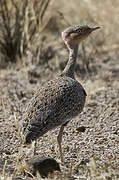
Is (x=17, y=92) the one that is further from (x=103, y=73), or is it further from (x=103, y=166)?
(x=103, y=166)

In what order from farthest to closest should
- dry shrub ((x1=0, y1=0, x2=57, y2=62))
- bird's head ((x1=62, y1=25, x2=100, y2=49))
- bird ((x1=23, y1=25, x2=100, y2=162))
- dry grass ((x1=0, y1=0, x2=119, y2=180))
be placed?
dry shrub ((x1=0, y1=0, x2=57, y2=62)) < bird's head ((x1=62, y1=25, x2=100, y2=49)) < dry grass ((x1=0, y1=0, x2=119, y2=180)) < bird ((x1=23, y1=25, x2=100, y2=162))

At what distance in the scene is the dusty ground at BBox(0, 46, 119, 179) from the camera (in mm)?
5559

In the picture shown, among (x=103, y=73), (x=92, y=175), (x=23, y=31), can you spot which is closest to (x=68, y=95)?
(x=92, y=175)

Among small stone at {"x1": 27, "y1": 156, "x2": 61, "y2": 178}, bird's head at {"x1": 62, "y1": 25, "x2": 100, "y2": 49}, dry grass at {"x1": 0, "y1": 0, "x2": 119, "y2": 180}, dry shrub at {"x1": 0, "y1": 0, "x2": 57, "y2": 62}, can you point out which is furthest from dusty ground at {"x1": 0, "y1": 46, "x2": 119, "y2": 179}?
bird's head at {"x1": 62, "y1": 25, "x2": 100, "y2": 49}

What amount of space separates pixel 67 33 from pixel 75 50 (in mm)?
213

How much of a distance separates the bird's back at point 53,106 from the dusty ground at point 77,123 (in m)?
0.17

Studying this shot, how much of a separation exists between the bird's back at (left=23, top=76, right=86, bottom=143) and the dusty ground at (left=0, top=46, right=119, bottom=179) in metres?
0.17

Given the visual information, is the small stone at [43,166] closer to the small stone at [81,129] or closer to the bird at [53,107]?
the bird at [53,107]

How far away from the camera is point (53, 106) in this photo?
5383 millimetres

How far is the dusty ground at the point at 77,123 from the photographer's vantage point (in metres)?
5.56

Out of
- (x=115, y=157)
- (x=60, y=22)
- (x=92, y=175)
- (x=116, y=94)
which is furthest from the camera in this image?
(x=60, y=22)

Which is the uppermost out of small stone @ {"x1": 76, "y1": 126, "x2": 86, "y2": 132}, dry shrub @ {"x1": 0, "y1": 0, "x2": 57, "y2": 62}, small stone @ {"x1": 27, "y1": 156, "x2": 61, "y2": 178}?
dry shrub @ {"x1": 0, "y1": 0, "x2": 57, "y2": 62}

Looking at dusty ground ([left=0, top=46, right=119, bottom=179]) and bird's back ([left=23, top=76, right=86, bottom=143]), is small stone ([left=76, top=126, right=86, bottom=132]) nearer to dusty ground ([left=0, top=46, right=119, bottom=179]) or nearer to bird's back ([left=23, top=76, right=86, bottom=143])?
dusty ground ([left=0, top=46, right=119, bottom=179])

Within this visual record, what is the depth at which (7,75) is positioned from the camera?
30.0 ft
